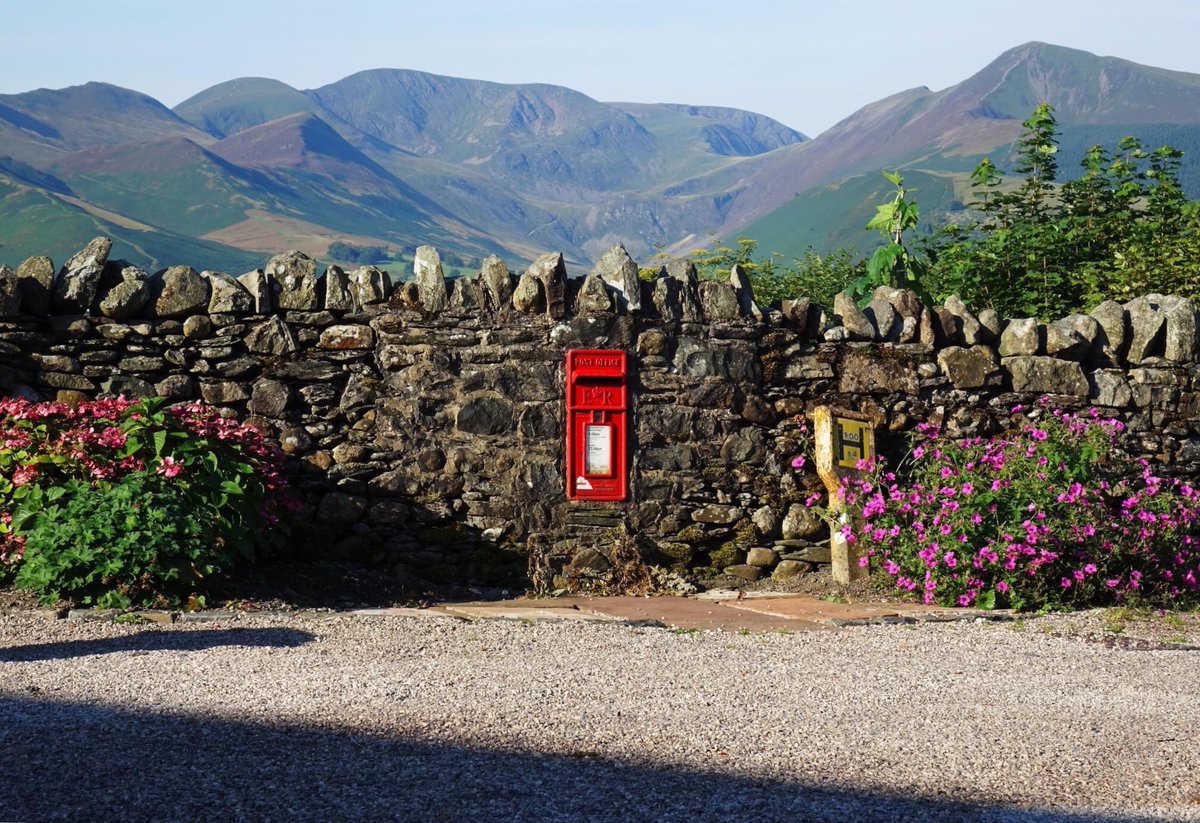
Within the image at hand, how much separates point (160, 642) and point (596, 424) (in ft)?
11.5

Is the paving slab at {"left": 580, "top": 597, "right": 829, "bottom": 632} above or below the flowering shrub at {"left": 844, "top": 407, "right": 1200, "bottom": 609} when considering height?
below

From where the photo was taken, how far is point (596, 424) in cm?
886

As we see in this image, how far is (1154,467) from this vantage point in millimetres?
9430

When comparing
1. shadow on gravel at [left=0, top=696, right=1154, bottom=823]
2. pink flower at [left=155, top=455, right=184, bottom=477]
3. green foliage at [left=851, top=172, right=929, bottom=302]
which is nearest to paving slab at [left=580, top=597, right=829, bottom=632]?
pink flower at [left=155, top=455, right=184, bottom=477]

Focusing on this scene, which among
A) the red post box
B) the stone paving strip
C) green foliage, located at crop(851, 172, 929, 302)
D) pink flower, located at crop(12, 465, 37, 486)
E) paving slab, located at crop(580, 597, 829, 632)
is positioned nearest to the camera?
the stone paving strip

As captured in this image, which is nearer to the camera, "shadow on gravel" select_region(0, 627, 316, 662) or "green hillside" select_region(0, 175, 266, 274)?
"shadow on gravel" select_region(0, 627, 316, 662)

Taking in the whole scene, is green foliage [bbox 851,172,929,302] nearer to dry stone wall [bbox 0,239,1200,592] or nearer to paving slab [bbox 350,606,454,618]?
dry stone wall [bbox 0,239,1200,592]

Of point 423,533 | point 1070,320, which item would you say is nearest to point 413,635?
point 423,533

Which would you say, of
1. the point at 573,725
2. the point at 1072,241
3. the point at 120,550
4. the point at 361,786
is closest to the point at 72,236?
the point at 1072,241

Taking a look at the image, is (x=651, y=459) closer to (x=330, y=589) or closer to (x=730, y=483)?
(x=730, y=483)

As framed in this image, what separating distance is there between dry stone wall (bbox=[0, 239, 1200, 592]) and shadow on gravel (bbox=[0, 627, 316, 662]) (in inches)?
92.0

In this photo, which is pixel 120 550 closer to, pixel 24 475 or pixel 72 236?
pixel 24 475

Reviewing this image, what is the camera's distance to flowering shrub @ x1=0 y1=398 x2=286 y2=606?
6.95m

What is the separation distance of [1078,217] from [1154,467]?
614 cm
